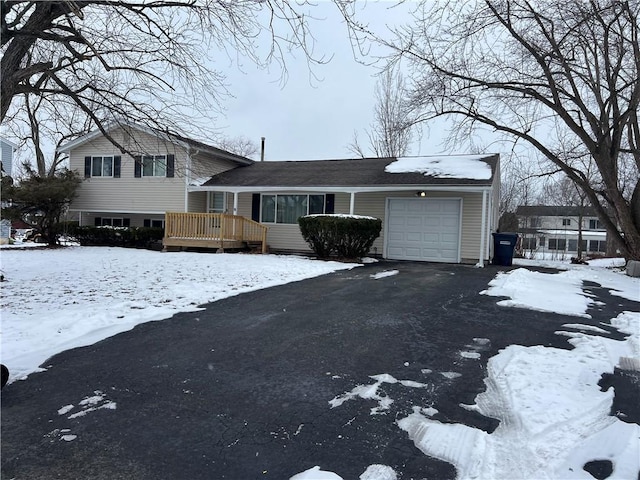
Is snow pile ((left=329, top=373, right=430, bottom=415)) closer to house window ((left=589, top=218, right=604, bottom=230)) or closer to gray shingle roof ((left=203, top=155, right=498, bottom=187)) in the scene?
gray shingle roof ((left=203, top=155, right=498, bottom=187))

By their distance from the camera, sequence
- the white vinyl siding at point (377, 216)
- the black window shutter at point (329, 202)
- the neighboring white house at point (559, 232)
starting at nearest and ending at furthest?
the white vinyl siding at point (377, 216), the black window shutter at point (329, 202), the neighboring white house at point (559, 232)

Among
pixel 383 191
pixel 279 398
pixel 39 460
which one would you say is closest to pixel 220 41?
pixel 279 398

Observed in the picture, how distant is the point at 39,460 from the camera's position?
7.25 feet

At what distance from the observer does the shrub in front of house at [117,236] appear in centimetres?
1593

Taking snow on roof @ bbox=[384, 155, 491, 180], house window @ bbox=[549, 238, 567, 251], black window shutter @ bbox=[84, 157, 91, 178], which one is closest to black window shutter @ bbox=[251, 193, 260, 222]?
snow on roof @ bbox=[384, 155, 491, 180]

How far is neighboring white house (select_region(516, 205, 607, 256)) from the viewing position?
143 feet

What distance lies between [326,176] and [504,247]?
21.6ft

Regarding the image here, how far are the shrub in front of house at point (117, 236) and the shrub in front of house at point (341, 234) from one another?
6.80 meters

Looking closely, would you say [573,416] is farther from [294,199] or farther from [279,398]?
[294,199]

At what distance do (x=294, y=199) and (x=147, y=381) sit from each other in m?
12.6

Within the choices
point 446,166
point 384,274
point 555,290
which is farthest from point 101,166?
point 555,290

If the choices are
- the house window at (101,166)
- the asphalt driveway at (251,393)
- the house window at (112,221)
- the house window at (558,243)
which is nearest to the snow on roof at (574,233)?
the house window at (558,243)

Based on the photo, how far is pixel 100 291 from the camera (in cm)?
653

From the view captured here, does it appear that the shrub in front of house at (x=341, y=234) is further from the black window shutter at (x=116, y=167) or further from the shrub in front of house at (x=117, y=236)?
the black window shutter at (x=116, y=167)
